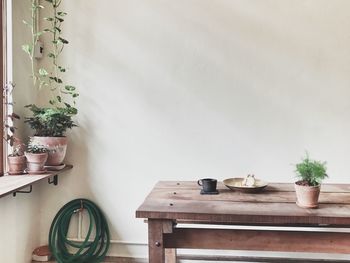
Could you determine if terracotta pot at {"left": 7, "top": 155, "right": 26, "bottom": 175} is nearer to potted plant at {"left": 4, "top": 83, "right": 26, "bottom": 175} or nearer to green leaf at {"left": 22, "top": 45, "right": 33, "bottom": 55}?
potted plant at {"left": 4, "top": 83, "right": 26, "bottom": 175}

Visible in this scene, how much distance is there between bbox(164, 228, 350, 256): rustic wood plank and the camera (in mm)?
1660

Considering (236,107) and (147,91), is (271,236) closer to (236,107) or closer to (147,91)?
(236,107)

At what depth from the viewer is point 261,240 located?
1.67 meters

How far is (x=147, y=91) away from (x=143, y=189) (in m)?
0.84

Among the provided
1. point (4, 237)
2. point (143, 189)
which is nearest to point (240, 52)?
point (143, 189)

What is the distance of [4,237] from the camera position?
2365 mm

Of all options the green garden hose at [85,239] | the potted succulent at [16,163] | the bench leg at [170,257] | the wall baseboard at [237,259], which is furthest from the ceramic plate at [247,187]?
the potted succulent at [16,163]

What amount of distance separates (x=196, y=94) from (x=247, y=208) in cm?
131

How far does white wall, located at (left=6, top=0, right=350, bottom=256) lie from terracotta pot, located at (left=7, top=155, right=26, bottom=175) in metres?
0.47

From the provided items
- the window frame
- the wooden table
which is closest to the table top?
the wooden table

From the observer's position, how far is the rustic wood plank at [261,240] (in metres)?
1.66

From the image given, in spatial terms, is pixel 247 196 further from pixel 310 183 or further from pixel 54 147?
pixel 54 147

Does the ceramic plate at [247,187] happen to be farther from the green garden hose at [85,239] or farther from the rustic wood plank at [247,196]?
the green garden hose at [85,239]

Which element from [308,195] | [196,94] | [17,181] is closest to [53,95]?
[17,181]
